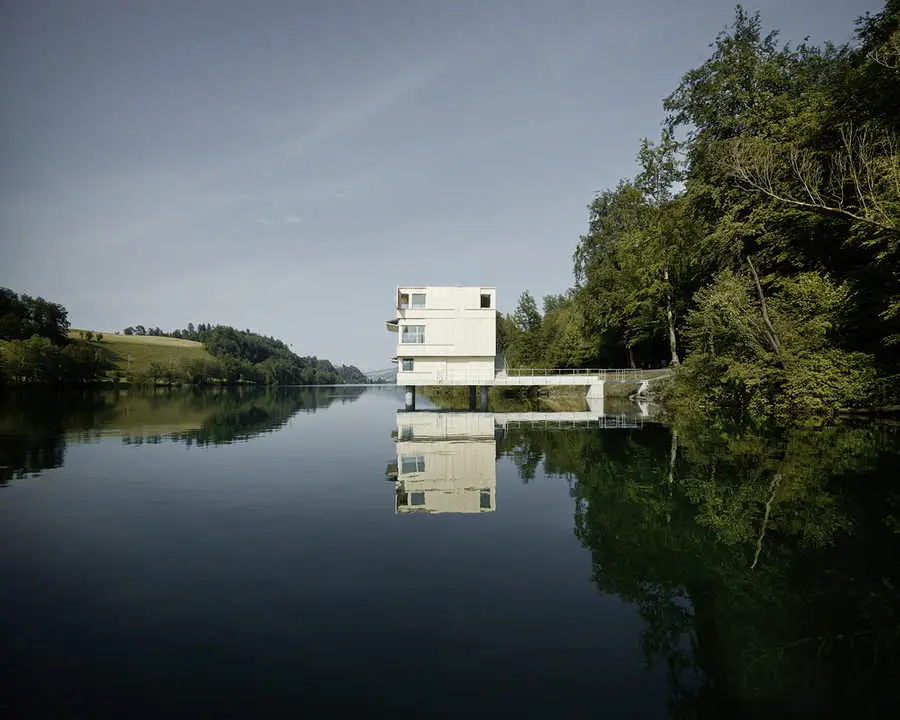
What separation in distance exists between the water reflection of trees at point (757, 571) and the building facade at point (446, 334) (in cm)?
2655

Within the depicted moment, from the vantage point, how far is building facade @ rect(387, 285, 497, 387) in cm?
4066

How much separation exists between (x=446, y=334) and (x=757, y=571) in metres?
34.8

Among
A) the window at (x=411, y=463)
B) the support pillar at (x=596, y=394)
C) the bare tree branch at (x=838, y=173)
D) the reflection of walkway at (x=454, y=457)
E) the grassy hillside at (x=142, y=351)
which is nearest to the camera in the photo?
the reflection of walkway at (x=454, y=457)

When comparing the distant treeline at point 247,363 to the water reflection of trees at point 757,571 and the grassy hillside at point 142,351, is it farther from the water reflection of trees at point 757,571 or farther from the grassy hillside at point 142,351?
the water reflection of trees at point 757,571

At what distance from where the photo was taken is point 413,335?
40.8 metres

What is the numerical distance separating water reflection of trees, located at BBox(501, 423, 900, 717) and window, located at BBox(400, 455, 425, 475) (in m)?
3.12

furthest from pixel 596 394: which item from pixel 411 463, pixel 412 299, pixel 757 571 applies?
pixel 757 571

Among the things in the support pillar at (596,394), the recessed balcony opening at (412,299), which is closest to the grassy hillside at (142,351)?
the recessed balcony opening at (412,299)

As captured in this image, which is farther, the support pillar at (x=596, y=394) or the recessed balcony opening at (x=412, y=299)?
the recessed balcony opening at (x=412, y=299)

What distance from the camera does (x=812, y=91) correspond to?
2666 centimetres

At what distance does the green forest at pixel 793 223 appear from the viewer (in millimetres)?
21031

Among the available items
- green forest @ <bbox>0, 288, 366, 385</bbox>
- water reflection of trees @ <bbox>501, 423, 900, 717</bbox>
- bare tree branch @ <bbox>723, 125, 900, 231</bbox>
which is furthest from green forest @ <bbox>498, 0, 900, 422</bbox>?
green forest @ <bbox>0, 288, 366, 385</bbox>

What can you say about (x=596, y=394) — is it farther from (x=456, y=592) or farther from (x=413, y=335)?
(x=456, y=592)

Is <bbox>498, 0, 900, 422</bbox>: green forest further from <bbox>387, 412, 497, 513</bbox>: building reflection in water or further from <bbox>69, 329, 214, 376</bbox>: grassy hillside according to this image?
<bbox>69, 329, 214, 376</bbox>: grassy hillside
